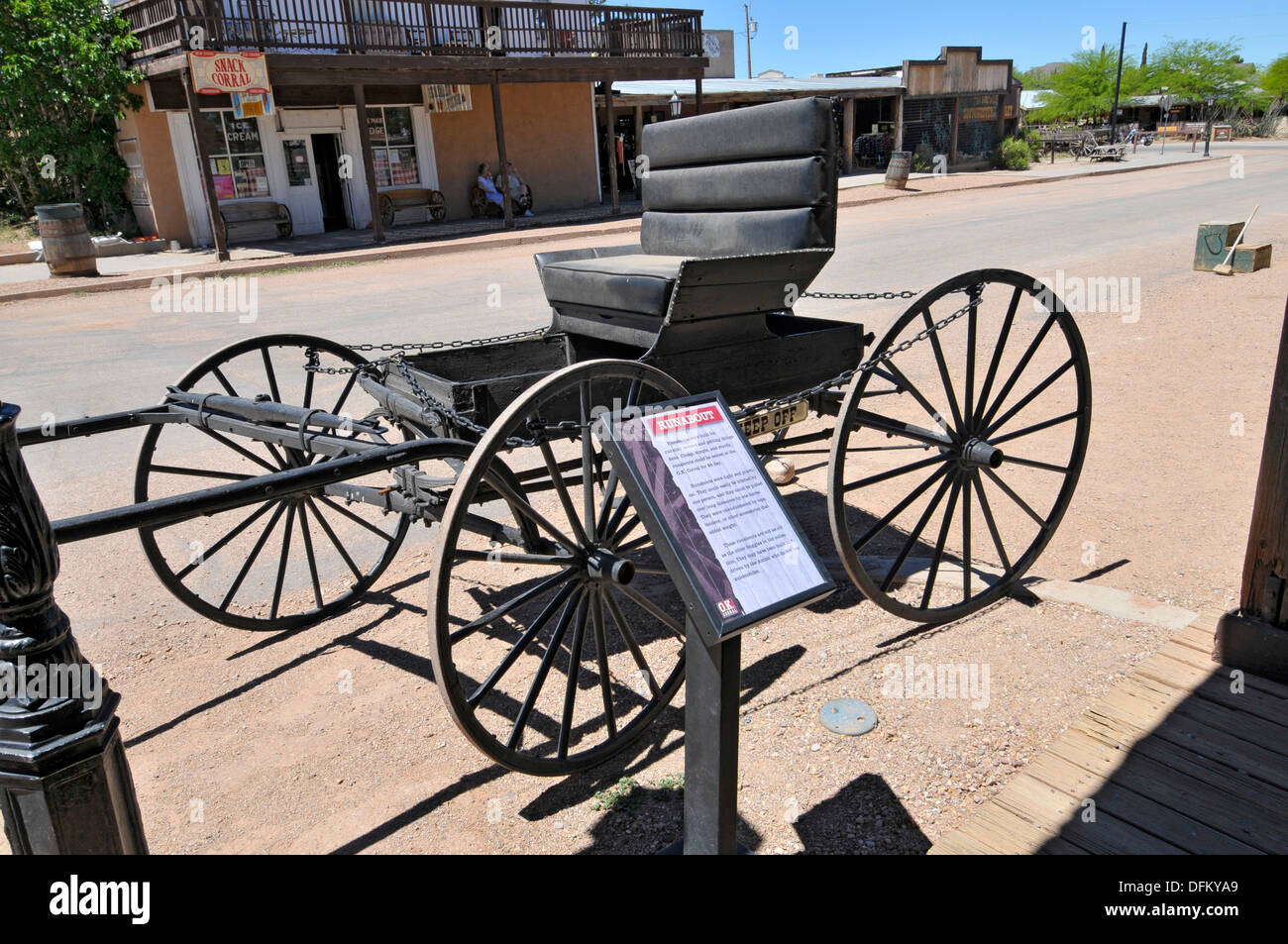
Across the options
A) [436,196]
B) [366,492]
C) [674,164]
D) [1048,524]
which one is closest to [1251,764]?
[1048,524]

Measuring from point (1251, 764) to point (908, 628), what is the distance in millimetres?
1441

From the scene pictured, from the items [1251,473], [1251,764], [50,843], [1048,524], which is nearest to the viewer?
[50,843]

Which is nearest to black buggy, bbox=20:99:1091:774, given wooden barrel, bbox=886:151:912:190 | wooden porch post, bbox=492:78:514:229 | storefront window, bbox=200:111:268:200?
wooden porch post, bbox=492:78:514:229

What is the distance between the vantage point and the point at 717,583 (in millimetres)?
2123

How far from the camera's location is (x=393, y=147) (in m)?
21.9

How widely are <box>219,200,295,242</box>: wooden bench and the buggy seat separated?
54.0 ft

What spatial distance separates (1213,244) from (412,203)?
658 inches

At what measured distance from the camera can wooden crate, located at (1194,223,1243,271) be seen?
11.8 meters

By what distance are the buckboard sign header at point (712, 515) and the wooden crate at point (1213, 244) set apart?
12.0m

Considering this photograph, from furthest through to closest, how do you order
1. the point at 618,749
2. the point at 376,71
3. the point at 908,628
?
the point at 376,71 < the point at 908,628 < the point at 618,749

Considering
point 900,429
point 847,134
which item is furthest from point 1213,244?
point 847,134

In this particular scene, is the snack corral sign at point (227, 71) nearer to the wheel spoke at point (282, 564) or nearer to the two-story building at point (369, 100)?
the two-story building at point (369, 100)

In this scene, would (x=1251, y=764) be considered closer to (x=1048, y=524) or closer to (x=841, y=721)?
(x=841, y=721)

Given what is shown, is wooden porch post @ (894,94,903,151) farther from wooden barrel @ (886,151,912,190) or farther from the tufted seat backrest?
the tufted seat backrest
